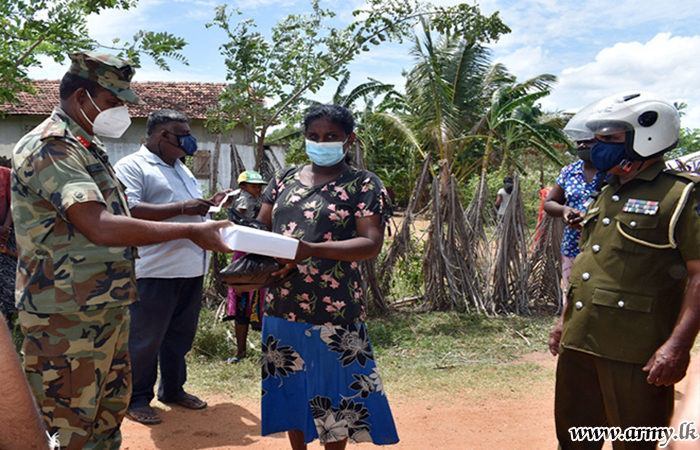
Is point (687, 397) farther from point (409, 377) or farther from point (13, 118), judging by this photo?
point (13, 118)

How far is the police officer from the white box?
1403 millimetres

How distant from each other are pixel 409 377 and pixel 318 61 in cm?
376

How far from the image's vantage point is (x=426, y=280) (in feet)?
23.9

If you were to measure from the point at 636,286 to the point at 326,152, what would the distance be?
1573 mm

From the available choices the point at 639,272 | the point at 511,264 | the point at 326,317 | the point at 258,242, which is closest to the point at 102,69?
the point at 258,242

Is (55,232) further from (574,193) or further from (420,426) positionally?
(574,193)

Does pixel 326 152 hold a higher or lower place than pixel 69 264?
higher

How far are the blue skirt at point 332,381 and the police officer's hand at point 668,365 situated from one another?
1.24 metres

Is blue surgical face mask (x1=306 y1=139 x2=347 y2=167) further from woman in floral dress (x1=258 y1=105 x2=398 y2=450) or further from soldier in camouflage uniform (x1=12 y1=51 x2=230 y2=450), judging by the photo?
soldier in camouflage uniform (x1=12 y1=51 x2=230 y2=450)

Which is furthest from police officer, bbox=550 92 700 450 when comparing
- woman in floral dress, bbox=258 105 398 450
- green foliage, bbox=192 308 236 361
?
green foliage, bbox=192 308 236 361

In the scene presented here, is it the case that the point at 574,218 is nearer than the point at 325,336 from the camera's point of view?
No

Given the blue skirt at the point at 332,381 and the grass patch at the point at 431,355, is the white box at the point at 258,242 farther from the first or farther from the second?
the grass patch at the point at 431,355

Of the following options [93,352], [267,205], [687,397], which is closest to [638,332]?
[687,397]

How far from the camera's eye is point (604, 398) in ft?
8.39
